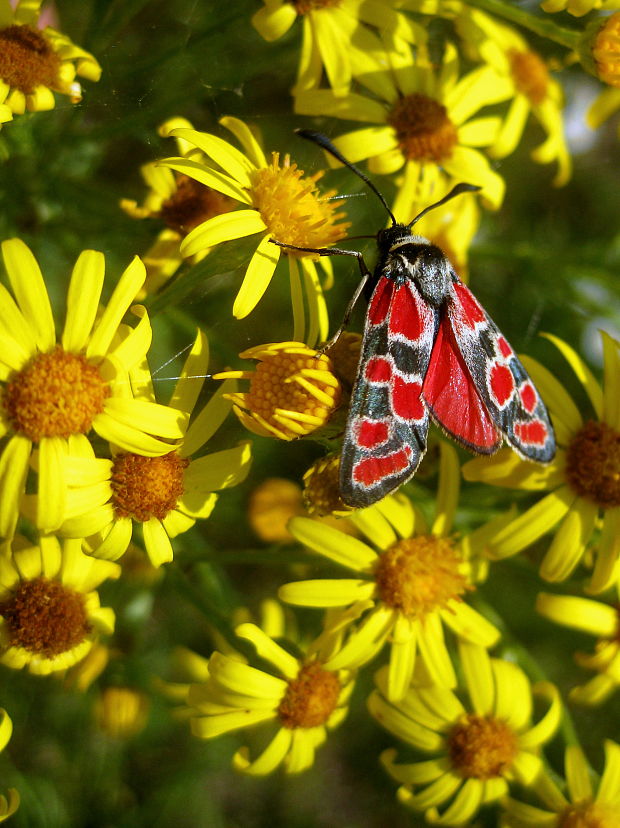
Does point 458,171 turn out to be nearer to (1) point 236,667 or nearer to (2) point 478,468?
(2) point 478,468

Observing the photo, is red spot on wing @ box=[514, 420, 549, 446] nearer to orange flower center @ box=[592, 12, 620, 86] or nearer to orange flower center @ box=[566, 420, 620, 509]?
orange flower center @ box=[566, 420, 620, 509]

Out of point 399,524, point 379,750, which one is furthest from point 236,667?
point 379,750

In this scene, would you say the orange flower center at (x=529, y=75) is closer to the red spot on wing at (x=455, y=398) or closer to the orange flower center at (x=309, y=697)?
the red spot on wing at (x=455, y=398)

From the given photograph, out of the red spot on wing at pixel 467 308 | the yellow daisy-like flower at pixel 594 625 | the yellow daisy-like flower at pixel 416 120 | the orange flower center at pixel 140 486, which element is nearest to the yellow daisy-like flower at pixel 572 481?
the yellow daisy-like flower at pixel 594 625

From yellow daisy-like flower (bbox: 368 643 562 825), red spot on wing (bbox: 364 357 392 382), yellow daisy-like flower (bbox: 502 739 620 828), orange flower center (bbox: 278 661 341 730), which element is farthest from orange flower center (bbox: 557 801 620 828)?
red spot on wing (bbox: 364 357 392 382)

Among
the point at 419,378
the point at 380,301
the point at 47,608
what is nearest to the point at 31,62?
the point at 380,301
